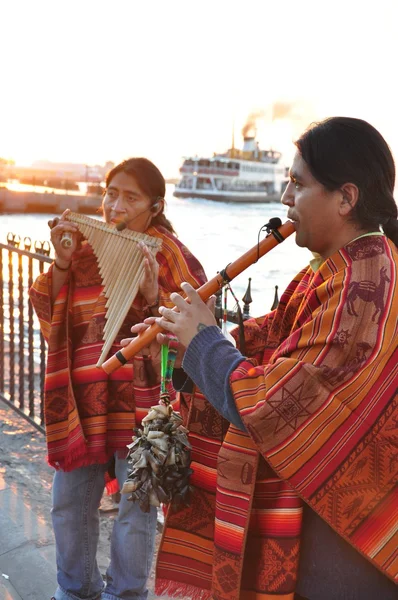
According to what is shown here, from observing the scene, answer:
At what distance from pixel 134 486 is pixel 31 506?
1852mm

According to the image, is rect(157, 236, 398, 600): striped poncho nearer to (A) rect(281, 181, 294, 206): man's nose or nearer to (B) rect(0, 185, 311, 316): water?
(A) rect(281, 181, 294, 206): man's nose

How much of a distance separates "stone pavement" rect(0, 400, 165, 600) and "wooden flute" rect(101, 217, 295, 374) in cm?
144

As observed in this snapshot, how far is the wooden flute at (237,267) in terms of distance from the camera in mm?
1636

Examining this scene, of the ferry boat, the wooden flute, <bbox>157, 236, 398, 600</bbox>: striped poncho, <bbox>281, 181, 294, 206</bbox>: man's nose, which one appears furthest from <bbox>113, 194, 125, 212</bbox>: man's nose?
the ferry boat

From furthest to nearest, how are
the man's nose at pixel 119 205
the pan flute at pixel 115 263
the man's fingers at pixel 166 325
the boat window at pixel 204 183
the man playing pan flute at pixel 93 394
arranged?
the boat window at pixel 204 183 < the man's nose at pixel 119 205 < the man playing pan flute at pixel 93 394 < the pan flute at pixel 115 263 < the man's fingers at pixel 166 325

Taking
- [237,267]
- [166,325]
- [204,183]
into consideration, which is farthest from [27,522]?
[204,183]

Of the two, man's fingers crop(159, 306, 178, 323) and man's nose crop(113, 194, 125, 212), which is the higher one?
man's nose crop(113, 194, 125, 212)

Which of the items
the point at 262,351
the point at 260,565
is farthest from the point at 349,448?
the point at 262,351

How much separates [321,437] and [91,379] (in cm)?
128

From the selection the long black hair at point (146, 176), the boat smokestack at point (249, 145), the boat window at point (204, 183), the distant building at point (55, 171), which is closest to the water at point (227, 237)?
the boat window at point (204, 183)

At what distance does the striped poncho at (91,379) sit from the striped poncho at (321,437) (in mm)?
958

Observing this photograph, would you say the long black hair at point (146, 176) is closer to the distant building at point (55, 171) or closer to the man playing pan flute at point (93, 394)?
the man playing pan flute at point (93, 394)

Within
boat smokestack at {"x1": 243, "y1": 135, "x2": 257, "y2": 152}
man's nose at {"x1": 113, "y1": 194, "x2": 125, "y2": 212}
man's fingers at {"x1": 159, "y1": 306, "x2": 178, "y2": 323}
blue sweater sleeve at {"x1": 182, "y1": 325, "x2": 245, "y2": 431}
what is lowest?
blue sweater sleeve at {"x1": 182, "y1": 325, "x2": 245, "y2": 431}

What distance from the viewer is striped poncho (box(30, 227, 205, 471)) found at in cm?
241
